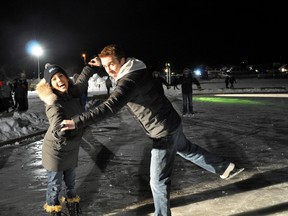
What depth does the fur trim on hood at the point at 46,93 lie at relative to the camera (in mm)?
3529

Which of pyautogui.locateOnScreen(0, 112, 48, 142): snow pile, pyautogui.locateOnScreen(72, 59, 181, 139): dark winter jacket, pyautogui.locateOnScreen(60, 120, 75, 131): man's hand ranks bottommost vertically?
pyautogui.locateOnScreen(0, 112, 48, 142): snow pile

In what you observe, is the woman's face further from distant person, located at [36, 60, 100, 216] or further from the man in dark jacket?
the man in dark jacket

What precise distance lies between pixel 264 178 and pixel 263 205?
1.14 meters

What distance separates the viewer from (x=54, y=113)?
346 centimetres

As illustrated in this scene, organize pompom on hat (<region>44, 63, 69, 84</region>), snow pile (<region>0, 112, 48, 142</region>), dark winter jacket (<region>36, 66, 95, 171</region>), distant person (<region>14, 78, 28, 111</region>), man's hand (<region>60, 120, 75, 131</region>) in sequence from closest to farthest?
man's hand (<region>60, 120, 75, 131</region>) < dark winter jacket (<region>36, 66, 95, 171</region>) < pompom on hat (<region>44, 63, 69, 84</region>) < snow pile (<region>0, 112, 48, 142</region>) < distant person (<region>14, 78, 28, 111</region>)

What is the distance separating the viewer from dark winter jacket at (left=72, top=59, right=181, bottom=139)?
3003 mm

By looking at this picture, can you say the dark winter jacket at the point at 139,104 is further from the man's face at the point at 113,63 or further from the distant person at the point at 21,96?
the distant person at the point at 21,96

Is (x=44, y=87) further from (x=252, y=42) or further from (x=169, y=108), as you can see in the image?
(x=252, y=42)

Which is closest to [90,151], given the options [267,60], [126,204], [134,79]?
[126,204]

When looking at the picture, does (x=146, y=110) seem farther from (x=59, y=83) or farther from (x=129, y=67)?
(x=59, y=83)

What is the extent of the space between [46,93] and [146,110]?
1.06 m

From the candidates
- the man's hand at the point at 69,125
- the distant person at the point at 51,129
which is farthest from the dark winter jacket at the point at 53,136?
the man's hand at the point at 69,125

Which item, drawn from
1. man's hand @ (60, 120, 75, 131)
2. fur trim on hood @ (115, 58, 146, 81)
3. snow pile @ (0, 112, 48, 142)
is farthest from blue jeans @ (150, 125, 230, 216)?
snow pile @ (0, 112, 48, 142)

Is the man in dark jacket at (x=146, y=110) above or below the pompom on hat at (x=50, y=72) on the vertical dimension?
below
